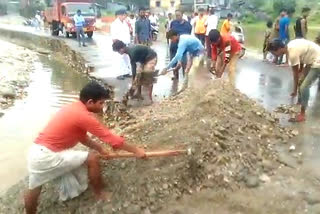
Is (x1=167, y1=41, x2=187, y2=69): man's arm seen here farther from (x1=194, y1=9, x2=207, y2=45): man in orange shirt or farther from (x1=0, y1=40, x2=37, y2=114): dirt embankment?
(x1=194, y1=9, x2=207, y2=45): man in orange shirt

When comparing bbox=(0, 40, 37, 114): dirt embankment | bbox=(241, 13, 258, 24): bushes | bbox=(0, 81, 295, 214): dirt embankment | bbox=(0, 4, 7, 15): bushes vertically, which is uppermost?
bbox=(0, 4, 7, 15): bushes

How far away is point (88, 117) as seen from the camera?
159 inches

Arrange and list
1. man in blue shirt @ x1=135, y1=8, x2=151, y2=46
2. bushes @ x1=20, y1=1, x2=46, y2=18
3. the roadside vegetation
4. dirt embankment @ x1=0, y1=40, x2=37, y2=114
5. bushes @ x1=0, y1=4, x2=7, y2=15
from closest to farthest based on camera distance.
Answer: dirt embankment @ x1=0, y1=40, x2=37, y2=114 < man in blue shirt @ x1=135, y1=8, x2=151, y2=46 < the roadside vegetation < bushes @ x1=20, y1=1, x2=46, y2=18 < bushes @ x1=0, y1=4, x2=7, y2=15

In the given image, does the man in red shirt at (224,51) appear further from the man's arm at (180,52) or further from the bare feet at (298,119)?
the bare feet at (298,119)

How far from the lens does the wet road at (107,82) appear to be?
21.7ft

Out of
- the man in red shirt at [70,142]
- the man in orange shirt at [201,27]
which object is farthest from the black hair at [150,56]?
the man in orange shirt at [201,27]

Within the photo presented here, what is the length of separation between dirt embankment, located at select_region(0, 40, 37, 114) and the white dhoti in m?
6.12

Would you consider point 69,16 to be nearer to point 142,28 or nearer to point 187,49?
point 142,28

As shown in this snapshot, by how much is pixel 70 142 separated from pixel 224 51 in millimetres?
4162

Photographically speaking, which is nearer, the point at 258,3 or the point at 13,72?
the point at 13,72

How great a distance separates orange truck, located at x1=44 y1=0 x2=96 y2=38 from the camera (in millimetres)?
24375

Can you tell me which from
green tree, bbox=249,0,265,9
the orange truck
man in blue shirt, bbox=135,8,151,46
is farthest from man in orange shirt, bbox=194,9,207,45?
green tree, bbox=249,0,265,9

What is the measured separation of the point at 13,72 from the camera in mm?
15617

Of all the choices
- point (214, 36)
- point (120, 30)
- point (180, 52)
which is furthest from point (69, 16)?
point (214, 36)
